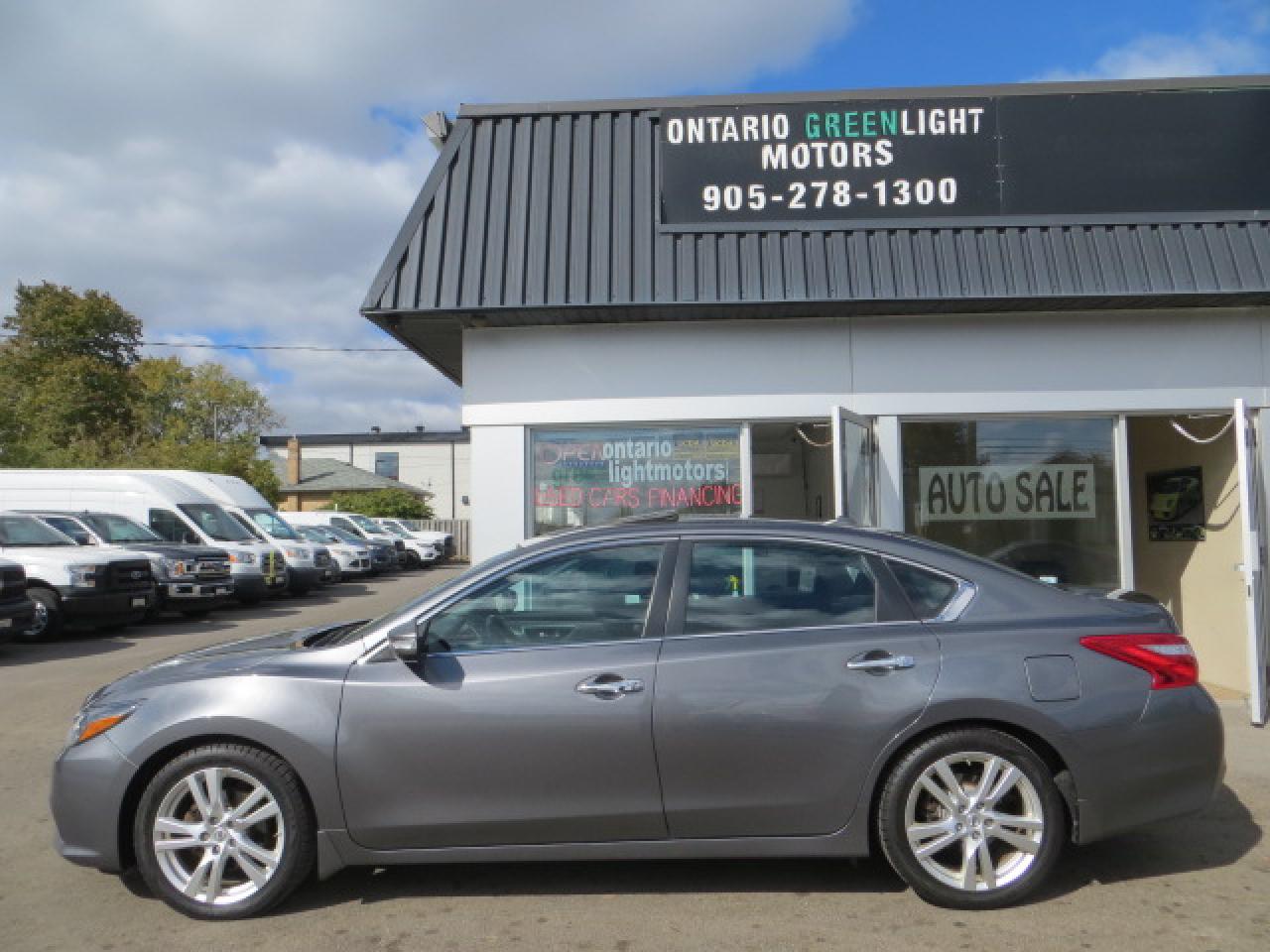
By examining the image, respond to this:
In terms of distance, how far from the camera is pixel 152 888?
4.15 m

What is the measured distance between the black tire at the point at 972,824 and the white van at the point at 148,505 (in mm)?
16084

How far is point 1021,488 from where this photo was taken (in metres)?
8.87

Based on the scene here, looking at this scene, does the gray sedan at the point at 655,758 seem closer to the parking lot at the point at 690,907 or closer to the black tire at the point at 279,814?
the black tire at the point at 279,814

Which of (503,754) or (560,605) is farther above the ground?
(560,605)

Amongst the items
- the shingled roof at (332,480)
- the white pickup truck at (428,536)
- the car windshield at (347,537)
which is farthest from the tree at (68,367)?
the car windshield at (347,537)

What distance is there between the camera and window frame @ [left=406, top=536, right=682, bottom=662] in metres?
4.19

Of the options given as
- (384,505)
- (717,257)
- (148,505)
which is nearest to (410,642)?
(717,257)

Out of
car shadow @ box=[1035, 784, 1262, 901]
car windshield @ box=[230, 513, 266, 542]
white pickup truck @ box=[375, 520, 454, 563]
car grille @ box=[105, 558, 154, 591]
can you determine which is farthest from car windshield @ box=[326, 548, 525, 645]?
white pickup truck @ box=[375, 520, 454, 563]

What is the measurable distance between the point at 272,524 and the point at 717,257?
681 inches

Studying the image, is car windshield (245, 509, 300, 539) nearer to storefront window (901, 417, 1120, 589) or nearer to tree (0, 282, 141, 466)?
storefront window (901, 417, 1120, 589)

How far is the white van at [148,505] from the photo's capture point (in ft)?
58.9

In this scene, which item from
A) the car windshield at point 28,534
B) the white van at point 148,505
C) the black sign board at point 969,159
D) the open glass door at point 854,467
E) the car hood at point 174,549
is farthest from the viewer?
the white van at point 148,505

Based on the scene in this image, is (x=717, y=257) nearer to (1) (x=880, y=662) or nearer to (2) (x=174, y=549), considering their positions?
(1) (x=880, y=662)

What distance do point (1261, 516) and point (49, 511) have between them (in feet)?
54.0
